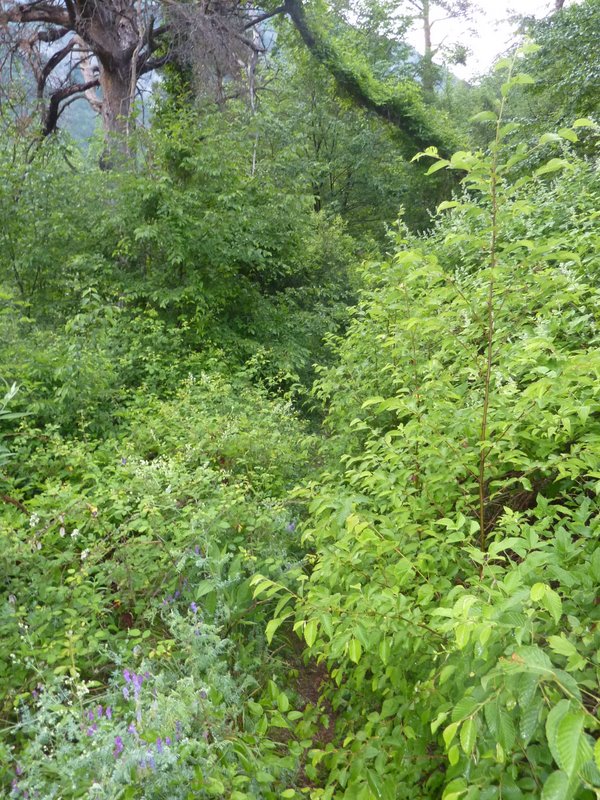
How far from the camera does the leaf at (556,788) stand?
928 mm

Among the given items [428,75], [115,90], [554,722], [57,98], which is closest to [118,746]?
[554,722]

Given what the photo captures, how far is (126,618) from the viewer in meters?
2.71

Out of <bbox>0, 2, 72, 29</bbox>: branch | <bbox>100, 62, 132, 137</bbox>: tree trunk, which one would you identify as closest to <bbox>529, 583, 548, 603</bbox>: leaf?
<bbox>100, 62, 132, 137</bbox>: tree trunk

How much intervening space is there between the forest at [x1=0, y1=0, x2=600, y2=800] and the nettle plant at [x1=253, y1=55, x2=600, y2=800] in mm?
14

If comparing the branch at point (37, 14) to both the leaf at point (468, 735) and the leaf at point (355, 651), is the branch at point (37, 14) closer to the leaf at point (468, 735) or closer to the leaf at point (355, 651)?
the leaf at point (355, 651)

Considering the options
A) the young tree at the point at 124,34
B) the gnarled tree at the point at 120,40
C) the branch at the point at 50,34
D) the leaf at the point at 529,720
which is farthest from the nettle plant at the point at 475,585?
the branch at the point at 50,34

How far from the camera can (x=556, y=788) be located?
0.94 metres

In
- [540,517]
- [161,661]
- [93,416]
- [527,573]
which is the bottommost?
[161,661]

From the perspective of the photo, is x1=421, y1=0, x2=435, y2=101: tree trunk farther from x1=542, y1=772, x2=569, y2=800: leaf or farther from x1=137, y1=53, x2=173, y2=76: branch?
x1=542, y1=772, x2=569, y2=800: leaf

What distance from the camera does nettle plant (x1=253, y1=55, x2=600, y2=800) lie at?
3.93 ft

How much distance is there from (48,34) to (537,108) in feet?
43.5

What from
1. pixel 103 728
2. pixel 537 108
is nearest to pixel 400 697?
pixel 103 728

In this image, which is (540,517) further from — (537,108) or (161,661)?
(537,108)

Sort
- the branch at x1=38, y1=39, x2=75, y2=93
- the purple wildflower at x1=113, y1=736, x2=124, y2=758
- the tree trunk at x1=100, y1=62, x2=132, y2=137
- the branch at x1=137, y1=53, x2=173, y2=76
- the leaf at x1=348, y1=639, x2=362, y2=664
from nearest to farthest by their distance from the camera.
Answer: the leaf at x1=348, y1=639, x2=362, y2=664 → the purple wildflower at x1=113, y1=736, x2=124, y2=758 → the tree trunk at x1=100, y1=62, x2=132, y2=137 → the branch at x1=137, y1=53, x2=173, y2=76 → the branch at x1=38, y1=39, x2=75, y2=93
